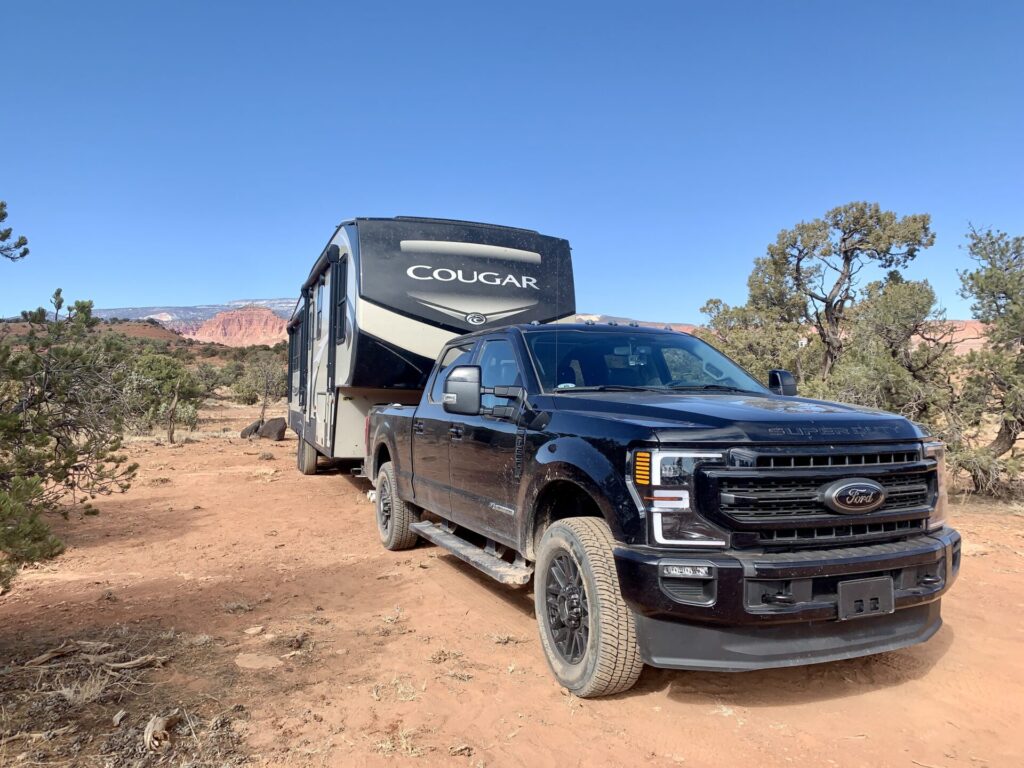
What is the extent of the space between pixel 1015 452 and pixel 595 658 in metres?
8.43

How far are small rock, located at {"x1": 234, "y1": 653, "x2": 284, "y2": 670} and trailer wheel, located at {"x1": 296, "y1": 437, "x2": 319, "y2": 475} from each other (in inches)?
309

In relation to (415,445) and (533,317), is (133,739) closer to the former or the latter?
(415,445)

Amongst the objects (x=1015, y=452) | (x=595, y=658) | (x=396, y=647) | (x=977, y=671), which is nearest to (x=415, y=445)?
(x=396, y=647)

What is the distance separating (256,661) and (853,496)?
337 centimetres

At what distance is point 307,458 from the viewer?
40.0ft

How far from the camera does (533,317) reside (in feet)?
28.0

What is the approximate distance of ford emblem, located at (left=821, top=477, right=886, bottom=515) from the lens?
327 centimetres

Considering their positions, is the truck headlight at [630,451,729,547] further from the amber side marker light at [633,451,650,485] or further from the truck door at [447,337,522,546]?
the truck door at [447,337,522,546]

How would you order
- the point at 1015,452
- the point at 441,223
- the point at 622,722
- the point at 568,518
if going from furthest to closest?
the point at 1015,452
the point at 441,223
the point at 568,518
the point at 622,722

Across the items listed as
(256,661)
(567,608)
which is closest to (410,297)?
(256,661)

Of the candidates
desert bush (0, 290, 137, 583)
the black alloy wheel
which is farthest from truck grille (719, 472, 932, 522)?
desert bush (0, 290, 137, 583)

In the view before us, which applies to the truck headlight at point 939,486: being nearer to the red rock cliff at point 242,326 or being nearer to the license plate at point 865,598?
the license plate at point 865,598

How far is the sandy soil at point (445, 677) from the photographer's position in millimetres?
3234

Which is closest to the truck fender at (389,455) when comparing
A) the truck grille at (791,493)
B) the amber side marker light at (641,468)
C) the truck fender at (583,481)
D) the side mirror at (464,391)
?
the side mirror at (464,391)
